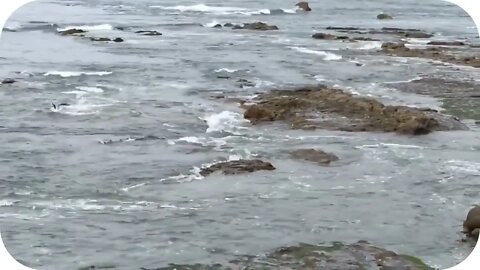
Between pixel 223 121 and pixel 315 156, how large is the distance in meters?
1.75

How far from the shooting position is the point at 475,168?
576 centimetres

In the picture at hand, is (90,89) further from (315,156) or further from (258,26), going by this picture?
(258,26)

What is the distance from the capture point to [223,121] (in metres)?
7.48

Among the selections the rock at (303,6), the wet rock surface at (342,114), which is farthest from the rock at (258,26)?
the wet rock surface at (342,114)

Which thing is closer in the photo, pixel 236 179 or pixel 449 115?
pixel 236 179

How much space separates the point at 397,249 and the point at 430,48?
10175 mm

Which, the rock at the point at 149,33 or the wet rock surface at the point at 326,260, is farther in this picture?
the rock at the point at 149,33

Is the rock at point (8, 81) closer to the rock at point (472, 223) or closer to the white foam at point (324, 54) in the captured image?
the white foam at point (324, 54)

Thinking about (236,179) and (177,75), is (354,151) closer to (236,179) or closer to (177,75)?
(236,179)

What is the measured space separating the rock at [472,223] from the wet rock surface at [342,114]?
253 centimetres

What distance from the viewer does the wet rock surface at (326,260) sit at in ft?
12.3

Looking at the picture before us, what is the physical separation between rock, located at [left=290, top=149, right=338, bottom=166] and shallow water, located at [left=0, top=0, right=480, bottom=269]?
0.09m

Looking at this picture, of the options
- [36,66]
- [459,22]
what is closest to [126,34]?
[36,66]

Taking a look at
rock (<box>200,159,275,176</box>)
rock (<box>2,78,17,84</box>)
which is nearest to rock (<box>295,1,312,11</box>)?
rock (<box>2,78,17,84</box>)
